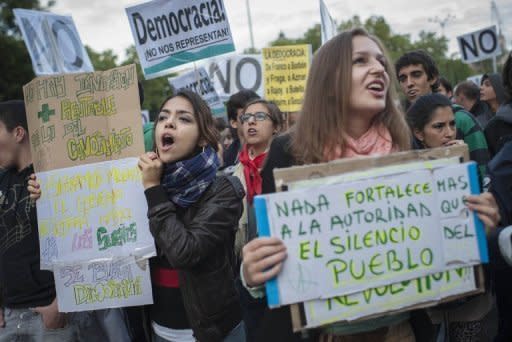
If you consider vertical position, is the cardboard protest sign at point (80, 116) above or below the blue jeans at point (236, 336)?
above

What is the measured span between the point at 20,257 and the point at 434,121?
2686 millimetres

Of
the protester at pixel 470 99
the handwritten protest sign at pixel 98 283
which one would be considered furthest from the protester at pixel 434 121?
the protester at pixel 470 99

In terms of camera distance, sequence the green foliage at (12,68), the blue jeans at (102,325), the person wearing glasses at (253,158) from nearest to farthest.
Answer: the blue jeans at (102,325) → the person wearing glasses at (253,158) → the green foliage at (12,68)

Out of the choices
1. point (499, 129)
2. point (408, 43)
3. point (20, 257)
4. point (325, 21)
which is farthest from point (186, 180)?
point (408, 43)

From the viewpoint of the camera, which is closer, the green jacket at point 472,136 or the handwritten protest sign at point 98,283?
the handwritten protest sign at point 98,283

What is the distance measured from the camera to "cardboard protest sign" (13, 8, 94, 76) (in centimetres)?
543

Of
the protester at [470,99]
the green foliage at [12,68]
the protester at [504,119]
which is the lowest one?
the protester at [504,119]

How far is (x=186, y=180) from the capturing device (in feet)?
8.00

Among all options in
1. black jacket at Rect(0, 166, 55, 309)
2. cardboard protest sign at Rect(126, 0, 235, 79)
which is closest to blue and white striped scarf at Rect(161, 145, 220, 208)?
black jacket at Rect(0, 166, 55, 309)

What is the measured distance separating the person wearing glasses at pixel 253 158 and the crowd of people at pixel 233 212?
0.07ft

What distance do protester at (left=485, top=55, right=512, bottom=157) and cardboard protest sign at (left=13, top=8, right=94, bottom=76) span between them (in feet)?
13.5

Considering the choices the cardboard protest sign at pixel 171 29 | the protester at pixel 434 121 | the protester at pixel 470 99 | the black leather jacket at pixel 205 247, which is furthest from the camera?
the protester at pixel 470 99

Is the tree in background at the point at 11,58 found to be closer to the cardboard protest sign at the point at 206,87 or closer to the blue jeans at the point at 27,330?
the cardboard protest sign at the point at 206,87

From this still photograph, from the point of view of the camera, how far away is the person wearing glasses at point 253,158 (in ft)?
11.8
